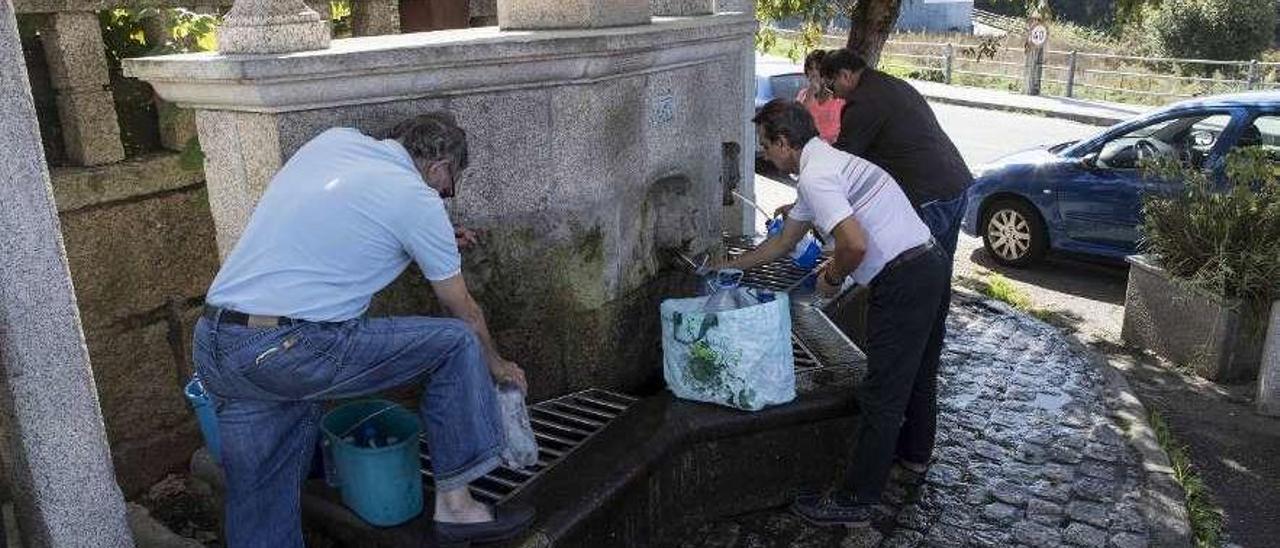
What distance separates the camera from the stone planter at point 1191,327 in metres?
6.12

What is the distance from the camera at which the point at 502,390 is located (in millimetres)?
3301

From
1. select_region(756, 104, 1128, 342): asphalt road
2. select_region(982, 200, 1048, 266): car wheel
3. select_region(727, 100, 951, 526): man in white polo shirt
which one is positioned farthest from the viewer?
select_region(982, 200, 1048, 266): car wheel

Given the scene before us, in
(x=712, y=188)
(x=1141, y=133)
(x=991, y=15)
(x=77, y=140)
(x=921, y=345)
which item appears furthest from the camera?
(x=991, y=15)

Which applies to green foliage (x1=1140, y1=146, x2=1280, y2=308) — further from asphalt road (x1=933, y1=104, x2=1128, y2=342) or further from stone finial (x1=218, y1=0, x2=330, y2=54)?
stone finial (x1=218, y1=0, x2=330, y2=54)

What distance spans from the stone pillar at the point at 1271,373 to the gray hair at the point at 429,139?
485 cm

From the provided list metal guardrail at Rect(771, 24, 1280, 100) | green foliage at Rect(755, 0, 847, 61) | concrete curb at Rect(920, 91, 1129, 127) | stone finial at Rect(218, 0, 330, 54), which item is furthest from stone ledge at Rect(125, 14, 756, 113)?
concrete curb at Rect(920, 91, 1129, 127)

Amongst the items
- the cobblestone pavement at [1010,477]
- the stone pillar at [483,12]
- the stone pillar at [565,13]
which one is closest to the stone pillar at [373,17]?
the stone pillar at [565,13]

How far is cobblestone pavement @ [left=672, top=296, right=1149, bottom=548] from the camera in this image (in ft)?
13.5

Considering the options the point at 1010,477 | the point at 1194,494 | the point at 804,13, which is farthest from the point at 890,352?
the point at 804,13

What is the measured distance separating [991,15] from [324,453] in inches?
1954

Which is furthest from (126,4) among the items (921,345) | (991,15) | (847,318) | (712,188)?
(991,15)

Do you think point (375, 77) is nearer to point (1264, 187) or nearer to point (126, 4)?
point (126, 4)

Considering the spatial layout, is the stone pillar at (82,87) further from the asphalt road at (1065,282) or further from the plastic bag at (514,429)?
the asphalt road at (1065,282)

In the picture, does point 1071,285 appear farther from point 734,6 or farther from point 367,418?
point 367,418
